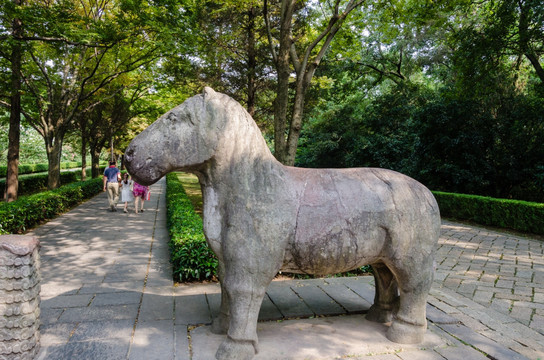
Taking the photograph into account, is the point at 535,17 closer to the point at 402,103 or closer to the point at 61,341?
the point at 402,103

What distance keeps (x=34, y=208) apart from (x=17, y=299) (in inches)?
311

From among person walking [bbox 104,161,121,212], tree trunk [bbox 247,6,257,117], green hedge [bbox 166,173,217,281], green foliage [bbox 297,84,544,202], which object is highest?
tree trunk [bbox 247,6,257,117]

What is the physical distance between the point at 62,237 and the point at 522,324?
920 centimetres

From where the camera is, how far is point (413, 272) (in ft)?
10.5

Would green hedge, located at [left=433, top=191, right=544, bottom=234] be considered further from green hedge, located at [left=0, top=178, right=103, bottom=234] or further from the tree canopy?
green hedge, located at [left=0, top=178, right=103, bottom=234]

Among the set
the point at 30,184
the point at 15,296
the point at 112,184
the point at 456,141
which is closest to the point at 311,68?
the point at 15,296

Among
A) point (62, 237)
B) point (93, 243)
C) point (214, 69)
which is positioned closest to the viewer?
point (93, 243)

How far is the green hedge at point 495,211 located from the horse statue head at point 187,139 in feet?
35.9

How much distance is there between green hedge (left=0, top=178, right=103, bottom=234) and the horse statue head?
5841mm

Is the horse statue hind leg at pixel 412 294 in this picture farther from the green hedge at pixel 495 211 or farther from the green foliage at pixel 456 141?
the green foliage at pixel 456 141

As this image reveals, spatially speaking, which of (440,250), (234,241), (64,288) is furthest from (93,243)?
(440,250)

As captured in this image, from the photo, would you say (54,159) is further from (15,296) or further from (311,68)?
(15,296)

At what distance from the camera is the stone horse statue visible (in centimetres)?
286

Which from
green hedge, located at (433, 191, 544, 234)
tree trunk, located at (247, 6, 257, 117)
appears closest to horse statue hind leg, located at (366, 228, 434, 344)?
green hedge, located at (433, 191, 544, 234)
